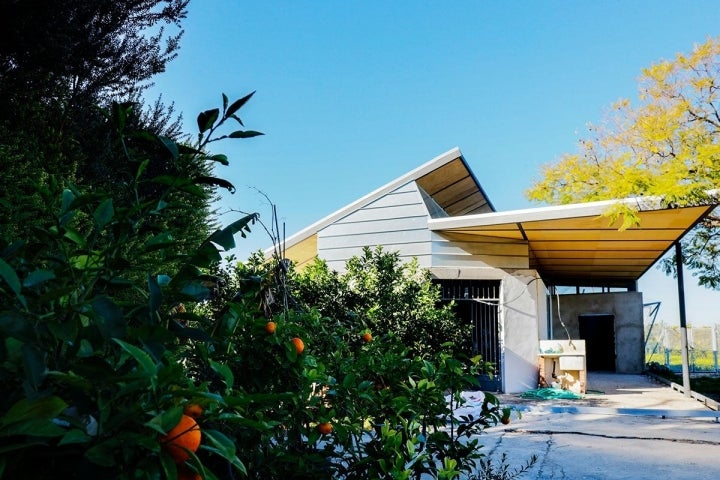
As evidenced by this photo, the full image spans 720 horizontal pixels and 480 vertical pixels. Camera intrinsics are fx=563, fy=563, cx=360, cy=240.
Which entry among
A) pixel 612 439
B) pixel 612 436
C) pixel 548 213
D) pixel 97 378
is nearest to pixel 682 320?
pixel 548 213

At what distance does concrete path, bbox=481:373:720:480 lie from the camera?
14.8ft

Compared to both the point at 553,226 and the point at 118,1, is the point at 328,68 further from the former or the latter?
the point at 553,226

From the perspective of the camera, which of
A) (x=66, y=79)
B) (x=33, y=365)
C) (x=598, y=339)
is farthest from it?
(x=598, y=339)

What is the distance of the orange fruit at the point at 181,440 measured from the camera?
33.5 inches

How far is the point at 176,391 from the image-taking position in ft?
2.92

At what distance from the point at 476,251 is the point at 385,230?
6.20 ft

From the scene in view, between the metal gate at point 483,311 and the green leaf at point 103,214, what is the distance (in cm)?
1026

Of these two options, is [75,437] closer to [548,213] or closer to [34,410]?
[34,410]

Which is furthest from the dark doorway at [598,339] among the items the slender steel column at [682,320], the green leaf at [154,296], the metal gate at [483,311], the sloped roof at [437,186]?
the green leaf at [154,296]

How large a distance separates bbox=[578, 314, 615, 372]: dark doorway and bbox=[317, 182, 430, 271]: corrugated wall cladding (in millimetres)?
11581

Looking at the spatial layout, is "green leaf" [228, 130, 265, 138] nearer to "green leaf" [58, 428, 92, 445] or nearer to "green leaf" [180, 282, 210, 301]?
"green leaf" [180, 282, 210, 301]

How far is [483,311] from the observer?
11.8m

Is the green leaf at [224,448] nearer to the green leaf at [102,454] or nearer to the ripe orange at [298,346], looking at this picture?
the green leaf at [102,454]

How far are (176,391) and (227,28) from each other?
6925 mm
